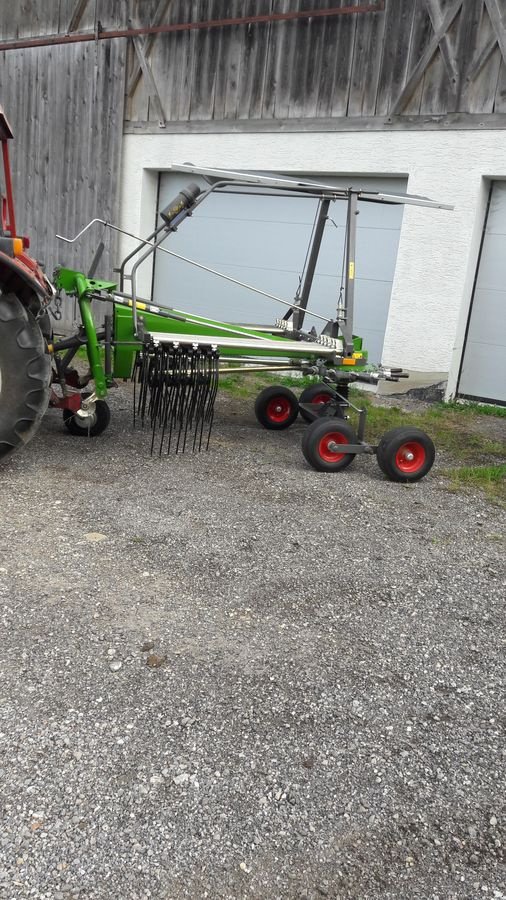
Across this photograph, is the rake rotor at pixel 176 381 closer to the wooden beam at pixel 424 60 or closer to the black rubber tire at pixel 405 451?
the black rubber tire at pixel 405 451

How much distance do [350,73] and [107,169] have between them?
11.6 ft

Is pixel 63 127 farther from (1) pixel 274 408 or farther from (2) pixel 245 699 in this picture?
(2) pixel 245 699

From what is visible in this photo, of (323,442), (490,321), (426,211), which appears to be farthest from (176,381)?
(490,321)

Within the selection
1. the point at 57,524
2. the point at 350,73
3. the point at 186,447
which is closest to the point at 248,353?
the point at 186,447

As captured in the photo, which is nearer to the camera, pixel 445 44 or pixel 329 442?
pixel 329 442

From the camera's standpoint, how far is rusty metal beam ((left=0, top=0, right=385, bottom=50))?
27.1ft

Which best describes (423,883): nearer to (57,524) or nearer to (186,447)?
(57,524)

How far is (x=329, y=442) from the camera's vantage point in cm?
539

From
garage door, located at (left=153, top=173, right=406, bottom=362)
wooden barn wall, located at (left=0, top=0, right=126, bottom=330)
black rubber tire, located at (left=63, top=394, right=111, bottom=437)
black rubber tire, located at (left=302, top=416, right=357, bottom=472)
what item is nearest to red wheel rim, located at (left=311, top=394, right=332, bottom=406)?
black rubber tire, located at (left=302, top=416, right=357, bottom=472)

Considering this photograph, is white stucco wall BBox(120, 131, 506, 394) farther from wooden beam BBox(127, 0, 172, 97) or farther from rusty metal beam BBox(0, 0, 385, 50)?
wooden beam BBox(127, 0, 172, 97)

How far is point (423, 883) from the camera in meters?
1.98

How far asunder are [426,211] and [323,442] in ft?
12.9

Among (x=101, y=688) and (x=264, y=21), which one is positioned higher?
(x=264, y=21)

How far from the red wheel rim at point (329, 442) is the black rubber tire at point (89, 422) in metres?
1.67
